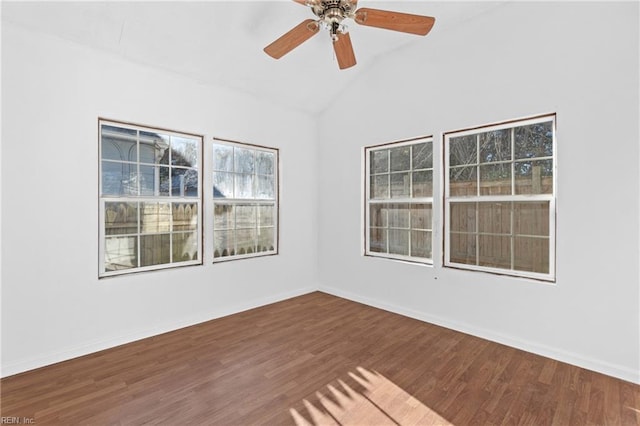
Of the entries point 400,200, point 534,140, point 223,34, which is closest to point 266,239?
point 400,200

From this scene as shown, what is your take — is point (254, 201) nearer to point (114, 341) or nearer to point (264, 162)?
Answer: point (264, 162)

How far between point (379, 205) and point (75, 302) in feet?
11.6

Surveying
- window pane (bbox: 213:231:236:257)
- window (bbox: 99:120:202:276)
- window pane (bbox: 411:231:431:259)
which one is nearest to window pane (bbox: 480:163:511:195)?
window pane (bbox: 411:231:431:259)

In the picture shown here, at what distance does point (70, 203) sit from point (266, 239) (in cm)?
227

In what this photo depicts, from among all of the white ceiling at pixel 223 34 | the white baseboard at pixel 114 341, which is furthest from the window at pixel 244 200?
the white ceiling at pixel 223 34

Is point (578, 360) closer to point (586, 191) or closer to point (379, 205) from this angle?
point (586, 191)

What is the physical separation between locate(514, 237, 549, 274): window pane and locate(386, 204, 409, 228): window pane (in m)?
1.28

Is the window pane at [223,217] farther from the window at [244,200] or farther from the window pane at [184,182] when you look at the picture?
the window pane at [184,182]

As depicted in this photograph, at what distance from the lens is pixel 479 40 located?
10.6 feet

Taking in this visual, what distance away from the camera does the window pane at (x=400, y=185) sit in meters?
4.03

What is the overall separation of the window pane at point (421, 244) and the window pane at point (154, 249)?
9.59ft

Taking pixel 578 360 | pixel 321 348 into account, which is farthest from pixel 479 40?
pixel 321 348

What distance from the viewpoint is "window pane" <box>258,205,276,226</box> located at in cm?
440

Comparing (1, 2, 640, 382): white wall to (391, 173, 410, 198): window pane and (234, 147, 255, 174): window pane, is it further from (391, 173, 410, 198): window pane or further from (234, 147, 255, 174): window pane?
(391, 173, 410, 198): window pane
